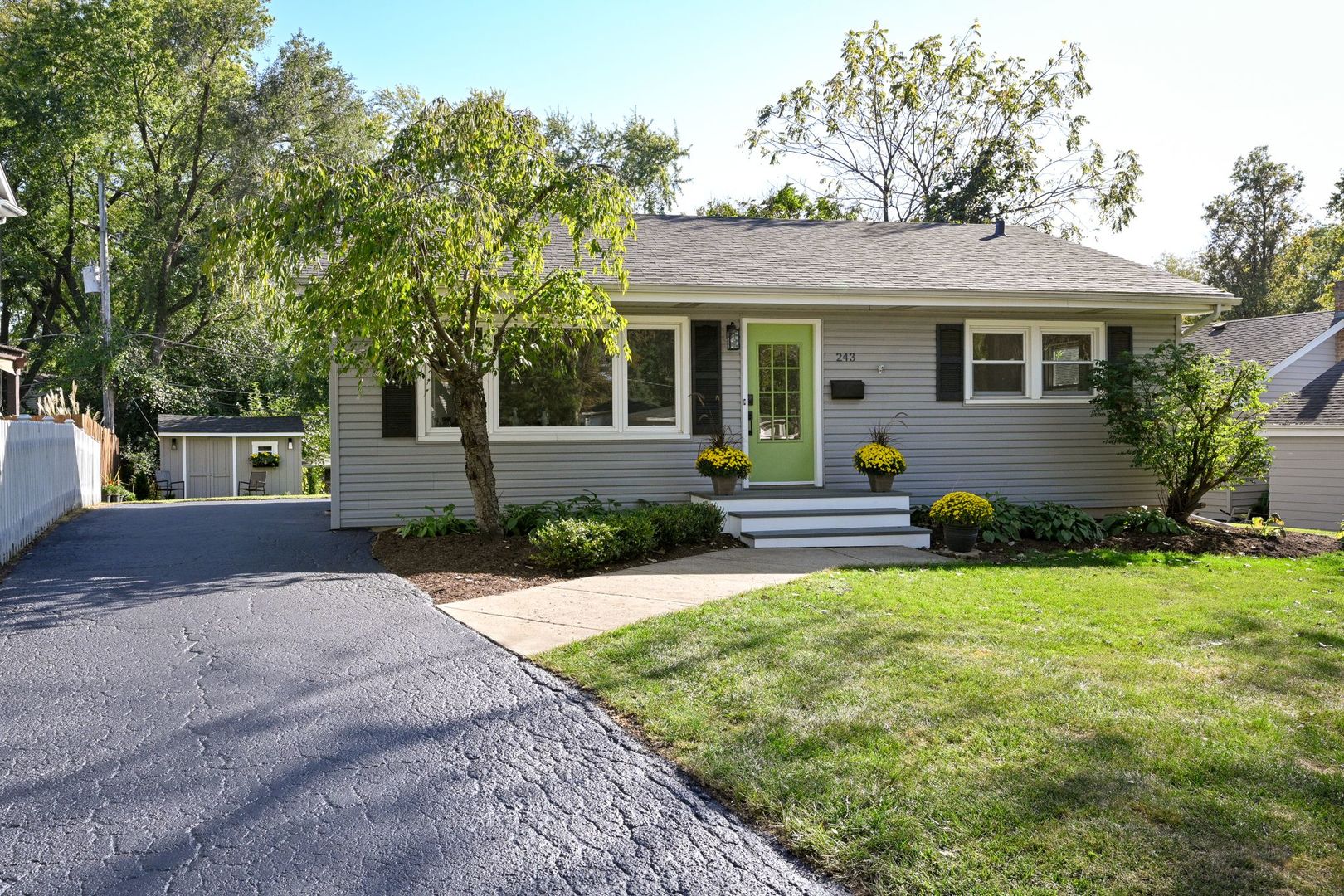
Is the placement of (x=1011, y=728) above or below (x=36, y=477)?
below

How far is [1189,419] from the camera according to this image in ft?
34.0

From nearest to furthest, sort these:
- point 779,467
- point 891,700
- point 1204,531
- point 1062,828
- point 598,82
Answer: point 1062,828 < point 891,700 < point 1204,531 < point 779,467 < point 598,82

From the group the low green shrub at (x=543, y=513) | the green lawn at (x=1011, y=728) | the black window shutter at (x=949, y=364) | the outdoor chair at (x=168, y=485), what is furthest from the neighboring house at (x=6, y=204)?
the outdoor chair at (x=168, y=485)

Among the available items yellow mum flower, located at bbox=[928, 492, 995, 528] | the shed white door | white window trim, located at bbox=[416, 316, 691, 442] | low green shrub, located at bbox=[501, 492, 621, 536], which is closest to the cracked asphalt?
low green shrub, located at bbox=[501, 492, 621, 536]

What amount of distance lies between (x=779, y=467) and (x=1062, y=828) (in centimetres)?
830

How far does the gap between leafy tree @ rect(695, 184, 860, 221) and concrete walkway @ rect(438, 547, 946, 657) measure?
53.3 ft

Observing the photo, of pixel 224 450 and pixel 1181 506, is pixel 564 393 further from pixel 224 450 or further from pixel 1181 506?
pixel 224 450

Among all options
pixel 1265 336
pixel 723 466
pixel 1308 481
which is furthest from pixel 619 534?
pixel 1265 336

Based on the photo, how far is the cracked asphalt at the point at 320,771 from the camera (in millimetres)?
2717

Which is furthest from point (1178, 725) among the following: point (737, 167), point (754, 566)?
point (737, 167)

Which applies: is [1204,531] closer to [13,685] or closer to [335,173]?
[335,173]

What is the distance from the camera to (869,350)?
11.3 metres

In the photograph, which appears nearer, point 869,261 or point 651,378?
point 651,378

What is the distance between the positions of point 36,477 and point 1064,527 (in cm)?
1083
